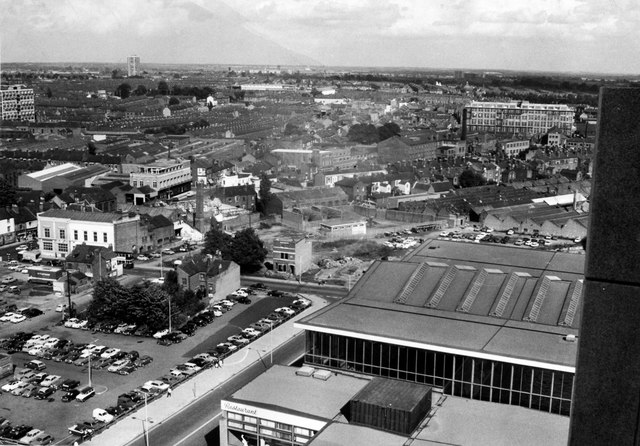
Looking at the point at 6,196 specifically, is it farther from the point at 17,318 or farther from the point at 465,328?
the point at 465,328

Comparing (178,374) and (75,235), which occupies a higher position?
(75,235)

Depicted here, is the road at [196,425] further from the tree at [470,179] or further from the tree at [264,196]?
the tree at [470,179]

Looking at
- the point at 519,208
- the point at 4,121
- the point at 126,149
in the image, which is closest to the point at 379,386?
the point at 519,208

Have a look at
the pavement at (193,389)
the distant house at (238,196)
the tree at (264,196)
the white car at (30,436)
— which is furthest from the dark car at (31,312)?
the tree at (264,196)

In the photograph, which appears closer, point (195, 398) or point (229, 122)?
point (195, 398)

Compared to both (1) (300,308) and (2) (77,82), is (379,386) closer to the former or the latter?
(1) (300,308)

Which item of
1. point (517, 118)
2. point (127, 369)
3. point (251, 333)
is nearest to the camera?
point (127, 369)

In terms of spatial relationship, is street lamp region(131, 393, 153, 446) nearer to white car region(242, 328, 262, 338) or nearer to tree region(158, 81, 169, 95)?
white car region(242, 328, 262, 338)

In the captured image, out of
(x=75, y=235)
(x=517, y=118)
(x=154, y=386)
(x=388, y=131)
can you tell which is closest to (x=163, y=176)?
(x=75, y=235)
